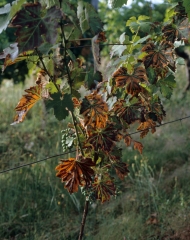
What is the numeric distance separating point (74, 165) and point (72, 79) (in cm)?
36

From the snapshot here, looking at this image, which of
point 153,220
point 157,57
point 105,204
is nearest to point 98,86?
point 157,57

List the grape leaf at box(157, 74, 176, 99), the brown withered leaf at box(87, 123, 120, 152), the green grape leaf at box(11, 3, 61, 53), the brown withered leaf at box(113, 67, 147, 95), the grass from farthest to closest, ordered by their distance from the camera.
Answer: the grass, the grape leaf at box(157, 74, 176, 99), the brown withered leaf at box(87, 123, 120, 152), the brown withered leaf at box(113, 67, 147, 95), the green grape leaf at box(11, 3, 61, 53)

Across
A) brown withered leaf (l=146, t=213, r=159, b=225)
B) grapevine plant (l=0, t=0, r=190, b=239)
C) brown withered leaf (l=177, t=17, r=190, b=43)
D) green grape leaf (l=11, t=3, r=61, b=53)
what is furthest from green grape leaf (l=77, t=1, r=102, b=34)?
brown withered leaf (l=146, t=213, r=159, b=225)

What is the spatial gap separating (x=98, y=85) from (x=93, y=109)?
0.76ft

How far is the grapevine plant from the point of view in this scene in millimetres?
1780

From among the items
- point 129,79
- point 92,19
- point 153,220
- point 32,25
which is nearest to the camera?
point 32,25

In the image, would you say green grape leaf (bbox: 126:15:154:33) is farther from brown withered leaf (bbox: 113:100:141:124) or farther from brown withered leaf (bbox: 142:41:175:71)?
brown withered leaf (bbox: 113:100:141:124)

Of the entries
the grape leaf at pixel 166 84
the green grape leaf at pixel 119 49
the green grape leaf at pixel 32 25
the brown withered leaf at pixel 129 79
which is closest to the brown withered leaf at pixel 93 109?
A: the brown withered leaf at pixel 129 79

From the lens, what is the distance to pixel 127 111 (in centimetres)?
206

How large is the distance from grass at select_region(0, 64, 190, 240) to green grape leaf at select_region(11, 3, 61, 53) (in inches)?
68.2

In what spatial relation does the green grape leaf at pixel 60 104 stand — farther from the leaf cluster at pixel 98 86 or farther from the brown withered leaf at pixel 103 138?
the brown withered leaf at pixel 103 138

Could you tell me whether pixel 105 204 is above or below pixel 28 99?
below

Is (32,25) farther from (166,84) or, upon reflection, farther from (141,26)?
(166,84)

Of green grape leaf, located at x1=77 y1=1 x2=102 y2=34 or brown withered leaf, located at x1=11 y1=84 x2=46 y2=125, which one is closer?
green grape leaf, located at x1=77 y1=1 x2=102 y2=34
